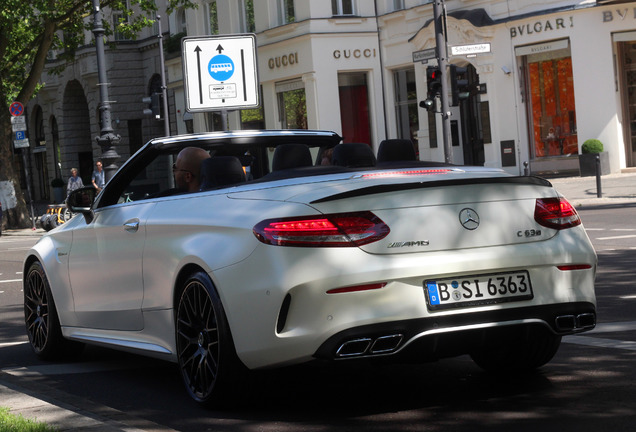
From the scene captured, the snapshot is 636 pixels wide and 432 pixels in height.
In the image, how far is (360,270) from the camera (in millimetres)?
5441

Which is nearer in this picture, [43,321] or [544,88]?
[43,321]

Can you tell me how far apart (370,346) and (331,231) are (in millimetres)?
563

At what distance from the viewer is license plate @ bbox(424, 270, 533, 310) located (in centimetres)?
552

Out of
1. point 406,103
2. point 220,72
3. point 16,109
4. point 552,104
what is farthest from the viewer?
point 406,103

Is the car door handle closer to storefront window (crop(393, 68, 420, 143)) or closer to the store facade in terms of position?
the store facade

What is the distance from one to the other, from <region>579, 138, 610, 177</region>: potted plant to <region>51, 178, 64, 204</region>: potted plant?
29423mm

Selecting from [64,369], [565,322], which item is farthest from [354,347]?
[64,369]

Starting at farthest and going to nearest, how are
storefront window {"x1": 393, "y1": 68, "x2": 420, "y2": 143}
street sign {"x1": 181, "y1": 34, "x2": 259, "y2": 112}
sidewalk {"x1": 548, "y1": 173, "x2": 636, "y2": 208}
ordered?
storefront window {"x1": 393, "y1": 68, "x2": 420, "y2": 143} → sidewalk {"x1": 548, "y1": 173, "x2": 636, "y2": 208} → street sign {"x1": 181, "y1": 34, "x2": 259, "y2": 112}

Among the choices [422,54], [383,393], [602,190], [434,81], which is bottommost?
[602,190]

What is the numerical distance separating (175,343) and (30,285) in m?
2.65

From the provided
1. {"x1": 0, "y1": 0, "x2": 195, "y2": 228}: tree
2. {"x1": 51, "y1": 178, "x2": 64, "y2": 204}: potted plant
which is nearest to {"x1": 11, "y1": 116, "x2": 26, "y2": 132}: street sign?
{"x1": 0, "y1": 0, "x2": 195, "y2": 228}: tree

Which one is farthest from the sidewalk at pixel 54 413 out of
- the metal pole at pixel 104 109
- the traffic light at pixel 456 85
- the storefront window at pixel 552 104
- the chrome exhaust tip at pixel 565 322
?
the storefront window at pixel 552 104

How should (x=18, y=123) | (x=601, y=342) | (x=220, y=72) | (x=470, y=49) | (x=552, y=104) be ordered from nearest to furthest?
(x=601, y=342)
(x=220, y=72)
(x=470, y=49)
(x=552, y=104)
(x=18, y=123)

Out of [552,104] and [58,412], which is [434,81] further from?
[58,412]
